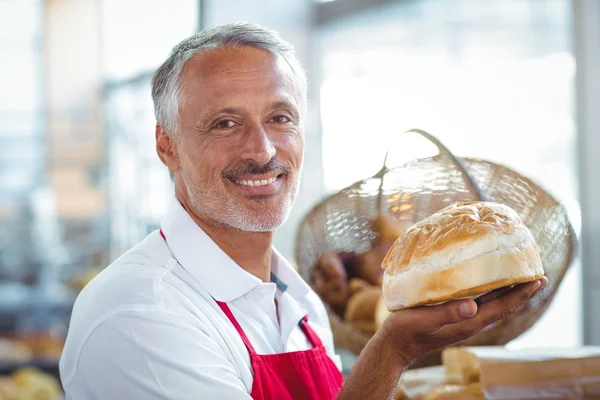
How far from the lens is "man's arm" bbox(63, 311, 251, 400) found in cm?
116

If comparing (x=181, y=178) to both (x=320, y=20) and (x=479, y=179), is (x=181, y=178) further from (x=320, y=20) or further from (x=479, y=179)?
(x=320, y=20)

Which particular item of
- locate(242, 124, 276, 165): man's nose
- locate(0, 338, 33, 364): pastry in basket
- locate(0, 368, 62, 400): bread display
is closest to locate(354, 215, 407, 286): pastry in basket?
locate(242, 124, 276, 165): man's nose

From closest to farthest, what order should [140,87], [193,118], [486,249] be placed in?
1. [486,249]
2. [193,118]
3. [140,87]

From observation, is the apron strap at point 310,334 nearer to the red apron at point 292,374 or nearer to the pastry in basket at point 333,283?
the red apron at point 292,374

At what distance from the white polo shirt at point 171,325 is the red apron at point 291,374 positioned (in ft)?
0.06

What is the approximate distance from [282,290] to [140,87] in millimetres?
4531

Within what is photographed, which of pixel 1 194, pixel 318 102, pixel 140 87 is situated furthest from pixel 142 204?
pixel 318 102

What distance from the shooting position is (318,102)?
3729 mm

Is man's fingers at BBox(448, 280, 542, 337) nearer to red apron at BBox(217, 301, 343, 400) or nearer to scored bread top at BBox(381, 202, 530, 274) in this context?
scored bread top at BBox(381, 202, 530, 274)

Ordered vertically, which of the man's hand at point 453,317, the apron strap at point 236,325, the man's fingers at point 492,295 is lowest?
the apron strap at point 236,325

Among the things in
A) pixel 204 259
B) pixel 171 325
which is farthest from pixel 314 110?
pixel 171 325

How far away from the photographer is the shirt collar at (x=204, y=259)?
4.58 feet

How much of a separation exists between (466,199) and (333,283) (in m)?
0.46

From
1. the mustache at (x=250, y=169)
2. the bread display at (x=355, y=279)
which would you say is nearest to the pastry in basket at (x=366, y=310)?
the bread display at (x=355, y=279)
